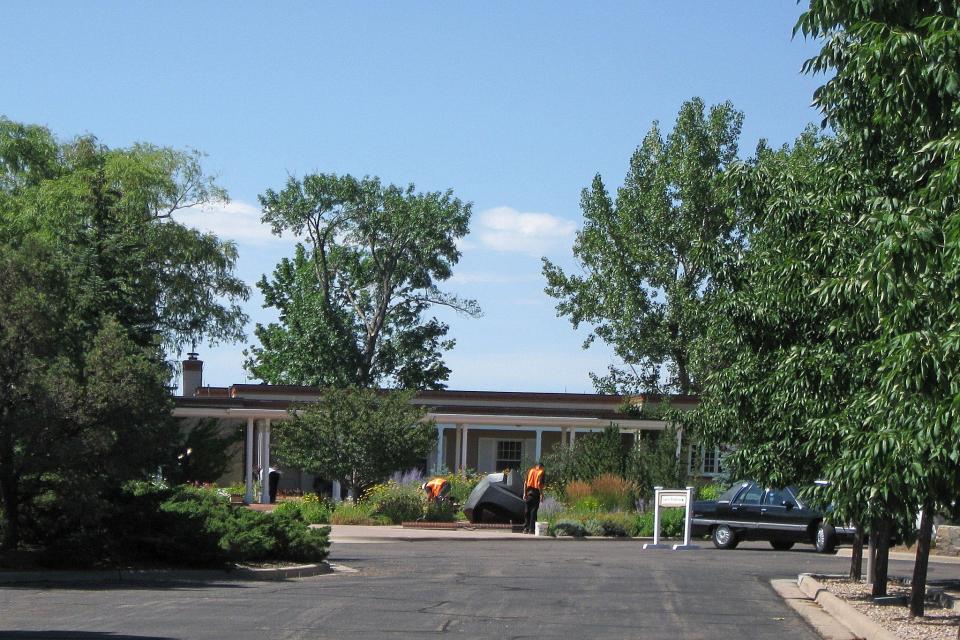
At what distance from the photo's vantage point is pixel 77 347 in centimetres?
1906

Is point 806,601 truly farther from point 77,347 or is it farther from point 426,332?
point 426,332

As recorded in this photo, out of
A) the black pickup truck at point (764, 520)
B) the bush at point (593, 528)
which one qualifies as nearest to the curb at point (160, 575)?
the black pickup truck at point (764, 520)

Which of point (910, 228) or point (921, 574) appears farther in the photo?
point (921, 574)

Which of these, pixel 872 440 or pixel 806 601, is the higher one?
pixel 872 440

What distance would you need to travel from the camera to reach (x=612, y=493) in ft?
118

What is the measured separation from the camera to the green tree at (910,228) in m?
8.96

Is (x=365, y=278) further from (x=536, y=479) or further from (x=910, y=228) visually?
(x=910, y=228)

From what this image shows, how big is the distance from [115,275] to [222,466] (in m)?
9.62

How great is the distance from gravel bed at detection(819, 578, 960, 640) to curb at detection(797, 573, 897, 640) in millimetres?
152

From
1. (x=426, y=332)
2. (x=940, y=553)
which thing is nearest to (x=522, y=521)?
(x=940, y=553)

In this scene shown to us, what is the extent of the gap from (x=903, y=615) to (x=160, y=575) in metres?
9.87

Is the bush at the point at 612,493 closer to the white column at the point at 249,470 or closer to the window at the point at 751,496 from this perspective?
the window at the point at 751,496

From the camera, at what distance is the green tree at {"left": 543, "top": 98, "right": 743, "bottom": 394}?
52062 mm

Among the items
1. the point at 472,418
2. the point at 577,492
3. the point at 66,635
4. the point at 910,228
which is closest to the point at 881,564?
the point at 910,228
